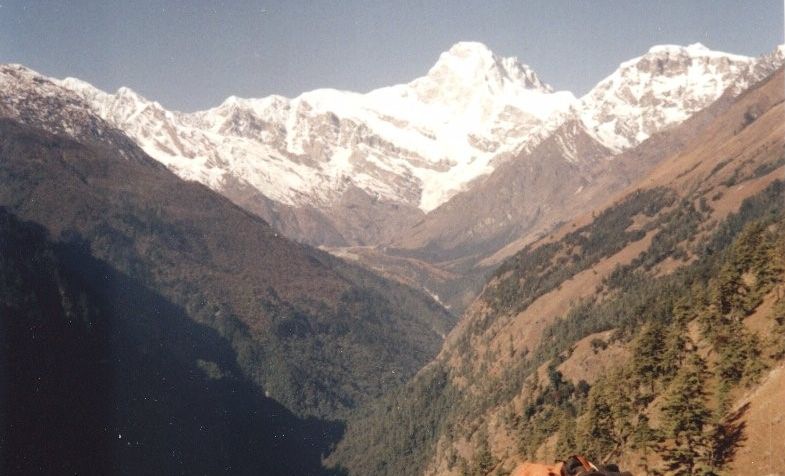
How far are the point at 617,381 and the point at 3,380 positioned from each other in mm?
167087

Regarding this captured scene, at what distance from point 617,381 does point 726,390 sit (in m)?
29.1

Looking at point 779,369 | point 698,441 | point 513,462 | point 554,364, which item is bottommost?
point 513,462

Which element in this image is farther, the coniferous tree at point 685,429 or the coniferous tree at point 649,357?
the coniferous tree at point 649,357

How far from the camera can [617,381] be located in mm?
111312

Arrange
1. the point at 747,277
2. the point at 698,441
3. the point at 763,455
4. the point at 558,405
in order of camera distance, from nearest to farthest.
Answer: the point at 763,455 < the point at 698,441 < the point at 747,277 < the point at 558,405

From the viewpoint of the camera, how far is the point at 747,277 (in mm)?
122438

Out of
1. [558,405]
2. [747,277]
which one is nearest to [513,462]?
[558,405]

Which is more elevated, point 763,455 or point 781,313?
point 781,313

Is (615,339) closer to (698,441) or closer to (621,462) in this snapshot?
(621,462)

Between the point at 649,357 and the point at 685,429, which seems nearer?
the point at 685,429

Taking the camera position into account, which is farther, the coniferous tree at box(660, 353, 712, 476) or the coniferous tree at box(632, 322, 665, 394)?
the coniferous tree at box(632, 322, 665, 394)

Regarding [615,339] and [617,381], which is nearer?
[617,381]

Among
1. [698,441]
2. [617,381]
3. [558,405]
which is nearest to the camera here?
[698,441]

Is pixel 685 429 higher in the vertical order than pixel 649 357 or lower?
lower
